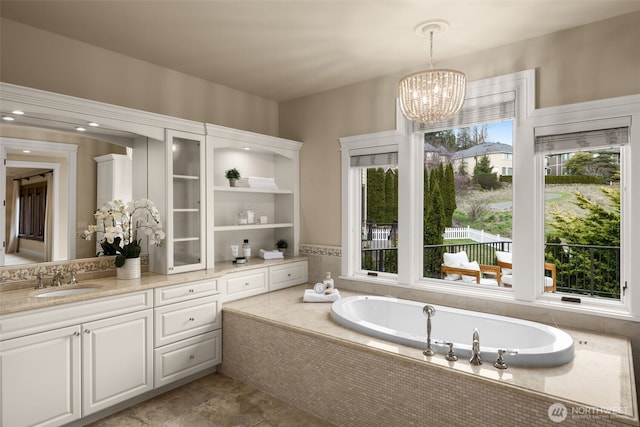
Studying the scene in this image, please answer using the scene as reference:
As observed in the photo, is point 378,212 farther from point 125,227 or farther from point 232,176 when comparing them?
point 125,227

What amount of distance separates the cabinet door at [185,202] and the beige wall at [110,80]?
454 mm

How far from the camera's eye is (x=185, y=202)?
332cm

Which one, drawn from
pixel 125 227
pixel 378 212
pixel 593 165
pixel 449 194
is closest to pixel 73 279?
pixel 125 227

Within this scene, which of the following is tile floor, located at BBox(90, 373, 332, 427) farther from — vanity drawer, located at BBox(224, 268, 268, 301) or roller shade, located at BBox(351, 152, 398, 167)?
roller shade, located at BBox(351, 152, 398, 167)

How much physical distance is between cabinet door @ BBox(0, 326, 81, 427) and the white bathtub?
1.76m

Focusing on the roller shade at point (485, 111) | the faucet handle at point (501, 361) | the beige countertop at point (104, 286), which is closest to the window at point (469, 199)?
the roller shade at point (485, 111)

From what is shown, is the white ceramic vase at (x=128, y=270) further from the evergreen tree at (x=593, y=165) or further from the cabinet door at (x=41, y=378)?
the evergreen tree at (x=593, y=165)

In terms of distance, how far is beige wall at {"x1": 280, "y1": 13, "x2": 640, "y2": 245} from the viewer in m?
2.57

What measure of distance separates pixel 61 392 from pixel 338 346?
1751mm

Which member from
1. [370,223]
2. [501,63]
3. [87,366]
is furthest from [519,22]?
[87,366]

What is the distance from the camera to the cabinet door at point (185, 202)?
3.19 m

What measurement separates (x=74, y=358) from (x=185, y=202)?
4.66 ft

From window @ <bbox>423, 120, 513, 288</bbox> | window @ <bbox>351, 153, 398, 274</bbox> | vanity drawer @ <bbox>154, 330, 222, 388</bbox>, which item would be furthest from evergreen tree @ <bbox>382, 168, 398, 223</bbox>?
vanity drawer @ <bbox>154, 330, 222, 388</bbox>

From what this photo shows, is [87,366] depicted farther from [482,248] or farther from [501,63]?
[501,63]
